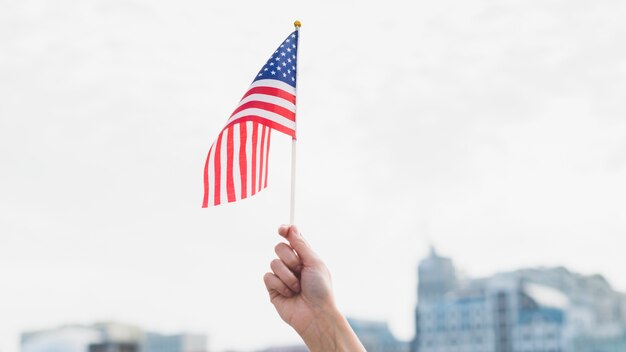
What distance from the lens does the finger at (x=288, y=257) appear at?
233 cm

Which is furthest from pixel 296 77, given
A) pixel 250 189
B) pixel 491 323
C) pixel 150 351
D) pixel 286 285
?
pixel 150 351

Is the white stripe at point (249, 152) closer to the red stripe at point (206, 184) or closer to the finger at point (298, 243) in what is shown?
the red stripe at point (206, 184)

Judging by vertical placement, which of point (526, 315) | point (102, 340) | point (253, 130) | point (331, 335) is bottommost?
point (331, 335)

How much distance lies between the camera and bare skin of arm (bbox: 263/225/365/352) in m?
2.28

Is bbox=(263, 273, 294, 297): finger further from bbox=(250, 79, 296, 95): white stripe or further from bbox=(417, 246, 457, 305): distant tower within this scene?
bbox=(417, 246, 457, 305): distant tower

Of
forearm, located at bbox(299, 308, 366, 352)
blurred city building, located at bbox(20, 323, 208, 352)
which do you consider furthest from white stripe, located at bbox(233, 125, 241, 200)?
blurred city building, located at bbox(20, 323, 208, 352)

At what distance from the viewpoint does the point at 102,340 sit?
87.6 metres

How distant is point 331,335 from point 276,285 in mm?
178

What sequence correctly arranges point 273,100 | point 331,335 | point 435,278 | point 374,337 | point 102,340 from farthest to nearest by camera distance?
point 102,340
point 435,278
point 374,337
point 273,100
point 331,335

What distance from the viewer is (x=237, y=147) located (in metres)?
3.07

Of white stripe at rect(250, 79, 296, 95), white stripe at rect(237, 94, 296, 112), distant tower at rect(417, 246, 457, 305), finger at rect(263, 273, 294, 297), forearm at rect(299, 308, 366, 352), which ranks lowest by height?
forearm at rect(299, 308, 366, 352)

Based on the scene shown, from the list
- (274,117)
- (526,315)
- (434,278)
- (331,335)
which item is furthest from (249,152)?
(434,278)

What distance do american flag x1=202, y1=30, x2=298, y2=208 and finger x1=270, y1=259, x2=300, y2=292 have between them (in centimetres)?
64

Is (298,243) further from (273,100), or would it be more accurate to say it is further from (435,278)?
(435,278)
